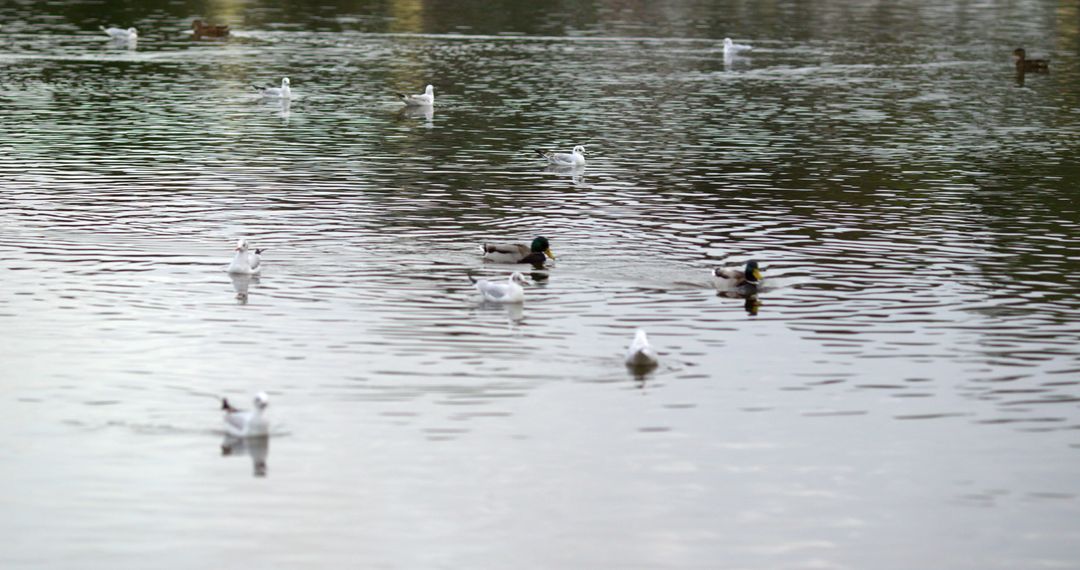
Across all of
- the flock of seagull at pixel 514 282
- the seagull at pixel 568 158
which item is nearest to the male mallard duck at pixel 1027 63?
the flock of seagull at pixel 514 282

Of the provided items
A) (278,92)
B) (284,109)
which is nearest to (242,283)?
(284,109)

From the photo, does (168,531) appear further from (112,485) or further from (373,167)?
(373,167)

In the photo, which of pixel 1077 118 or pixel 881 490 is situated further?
pixel 1077 118

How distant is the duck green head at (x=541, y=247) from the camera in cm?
3344

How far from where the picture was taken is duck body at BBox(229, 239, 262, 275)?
103 ft

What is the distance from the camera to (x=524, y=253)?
111 feet

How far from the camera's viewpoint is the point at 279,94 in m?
60.2

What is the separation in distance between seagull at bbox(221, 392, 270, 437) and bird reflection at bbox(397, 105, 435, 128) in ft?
116

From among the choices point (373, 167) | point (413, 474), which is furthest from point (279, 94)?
point (413, 474)

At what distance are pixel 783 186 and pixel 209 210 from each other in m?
13.6

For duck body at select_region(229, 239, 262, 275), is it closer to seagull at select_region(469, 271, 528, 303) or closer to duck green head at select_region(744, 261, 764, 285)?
seagull at select_region(469, 271, 528, 303)

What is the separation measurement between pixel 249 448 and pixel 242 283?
9869mm

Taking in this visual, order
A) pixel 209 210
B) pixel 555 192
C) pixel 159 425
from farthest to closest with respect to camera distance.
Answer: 1. pixel 555 192
2. pixel 209 210
3. pixel 159 425

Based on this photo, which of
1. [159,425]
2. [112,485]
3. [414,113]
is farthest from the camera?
[414,113]
